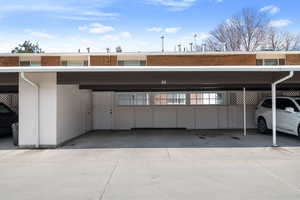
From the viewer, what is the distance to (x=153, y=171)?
641 centimetres

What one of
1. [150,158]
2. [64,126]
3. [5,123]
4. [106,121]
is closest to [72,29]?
[106,121]

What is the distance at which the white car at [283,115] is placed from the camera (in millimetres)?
10836

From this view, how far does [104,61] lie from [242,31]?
21.3m

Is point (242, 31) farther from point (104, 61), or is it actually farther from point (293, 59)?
point (104, 61)

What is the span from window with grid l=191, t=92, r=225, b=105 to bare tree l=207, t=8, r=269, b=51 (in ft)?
70.2

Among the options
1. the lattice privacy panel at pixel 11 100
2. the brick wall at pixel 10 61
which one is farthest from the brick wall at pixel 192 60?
the lattice privacy panel at pixel 11 100

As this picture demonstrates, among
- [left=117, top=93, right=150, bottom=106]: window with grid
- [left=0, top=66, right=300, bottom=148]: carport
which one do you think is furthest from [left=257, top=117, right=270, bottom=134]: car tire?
[left=117, top=93, right=150, bottom=106]: window with grid

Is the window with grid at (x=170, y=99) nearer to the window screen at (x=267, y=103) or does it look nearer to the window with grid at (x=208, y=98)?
the window with grid at (x=208, y=98)

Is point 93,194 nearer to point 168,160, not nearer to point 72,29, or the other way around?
point 168,160

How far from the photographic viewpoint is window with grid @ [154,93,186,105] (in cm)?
1514

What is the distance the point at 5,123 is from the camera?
12070 mm

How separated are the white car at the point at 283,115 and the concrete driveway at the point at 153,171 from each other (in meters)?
1.05

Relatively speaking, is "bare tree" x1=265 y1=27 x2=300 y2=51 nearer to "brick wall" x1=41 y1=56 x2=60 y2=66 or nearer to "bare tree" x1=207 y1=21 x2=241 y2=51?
"bare tree" x1=207 y1=21 x2=241 y2=51

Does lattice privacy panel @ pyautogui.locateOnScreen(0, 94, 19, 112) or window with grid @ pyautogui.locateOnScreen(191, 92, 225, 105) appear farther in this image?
window with grid @ pyautogui.locateOnScreen(191, 92, 225, 105)
